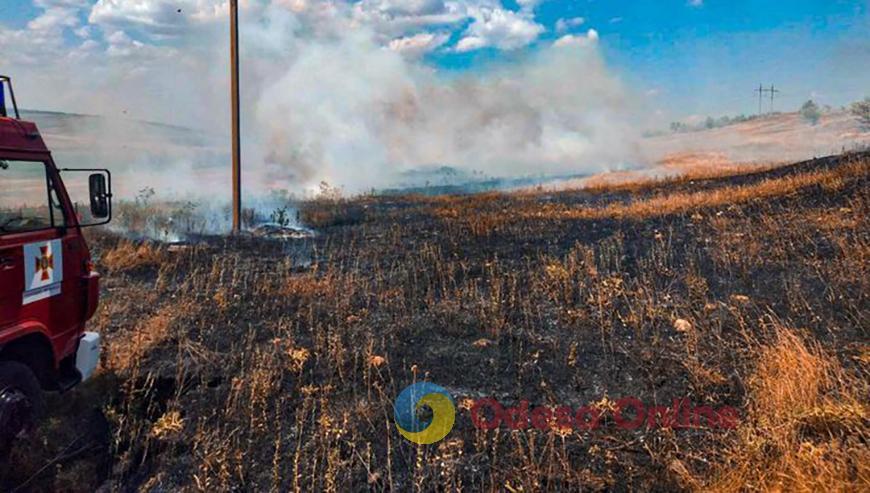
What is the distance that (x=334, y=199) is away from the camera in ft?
73.0

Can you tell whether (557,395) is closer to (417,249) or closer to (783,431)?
(783,431)

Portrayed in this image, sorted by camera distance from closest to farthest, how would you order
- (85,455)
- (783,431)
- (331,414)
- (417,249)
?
(783,431) < (85,455) < (331,414) < (417,249)

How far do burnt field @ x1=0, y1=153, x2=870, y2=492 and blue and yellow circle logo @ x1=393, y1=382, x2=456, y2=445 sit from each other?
11 cm

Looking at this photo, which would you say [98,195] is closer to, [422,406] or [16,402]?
[16,402]

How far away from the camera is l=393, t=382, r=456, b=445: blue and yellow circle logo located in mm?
4324

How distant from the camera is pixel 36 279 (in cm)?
391

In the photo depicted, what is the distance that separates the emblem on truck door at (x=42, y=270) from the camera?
3816mm

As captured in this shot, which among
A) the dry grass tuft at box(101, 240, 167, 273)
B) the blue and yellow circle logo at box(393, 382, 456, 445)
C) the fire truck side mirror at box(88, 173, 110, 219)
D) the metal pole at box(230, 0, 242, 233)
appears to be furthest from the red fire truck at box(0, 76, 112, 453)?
the metal pole at box(230, 0, 242, 233)

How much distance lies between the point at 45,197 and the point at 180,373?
2129 millimetres

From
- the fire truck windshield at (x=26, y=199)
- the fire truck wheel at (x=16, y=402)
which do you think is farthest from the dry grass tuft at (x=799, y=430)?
the fire truck windshield at (x=26, y=199)

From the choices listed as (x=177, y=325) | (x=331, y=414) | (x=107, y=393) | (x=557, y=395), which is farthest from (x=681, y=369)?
(x=177, y=325)

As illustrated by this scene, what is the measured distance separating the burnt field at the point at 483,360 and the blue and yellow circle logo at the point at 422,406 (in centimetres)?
11

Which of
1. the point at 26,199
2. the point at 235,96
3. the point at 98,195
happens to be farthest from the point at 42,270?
the point at 235,96

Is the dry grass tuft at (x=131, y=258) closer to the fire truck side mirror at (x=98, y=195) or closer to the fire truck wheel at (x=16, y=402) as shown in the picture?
the fire truck side mirror at (x=98, y=195)
